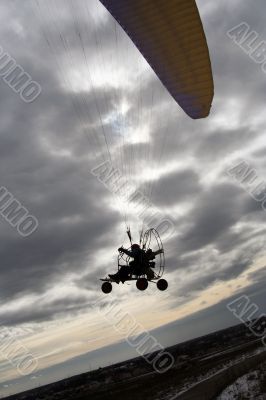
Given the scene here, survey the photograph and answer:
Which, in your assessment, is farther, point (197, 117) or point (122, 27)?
point (197, 117)

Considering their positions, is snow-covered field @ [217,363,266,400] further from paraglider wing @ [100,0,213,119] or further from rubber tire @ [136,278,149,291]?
paraglider wing @ [100,0,213,119]

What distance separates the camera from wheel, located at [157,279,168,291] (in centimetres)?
1656

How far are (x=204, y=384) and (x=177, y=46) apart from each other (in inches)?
1119

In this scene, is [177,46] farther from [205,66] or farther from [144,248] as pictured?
[144,248]

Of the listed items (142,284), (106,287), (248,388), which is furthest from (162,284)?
(248,388)

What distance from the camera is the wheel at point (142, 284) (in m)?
15.4

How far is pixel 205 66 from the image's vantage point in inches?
619

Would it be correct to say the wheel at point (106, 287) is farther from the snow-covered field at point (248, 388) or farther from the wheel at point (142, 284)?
the snow-covered field at point (248, 388)

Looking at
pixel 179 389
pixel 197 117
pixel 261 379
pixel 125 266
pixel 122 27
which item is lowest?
pixel 261 379

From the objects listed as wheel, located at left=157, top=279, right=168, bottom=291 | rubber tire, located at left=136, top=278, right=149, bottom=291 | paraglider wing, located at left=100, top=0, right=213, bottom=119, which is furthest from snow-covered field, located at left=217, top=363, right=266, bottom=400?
paraglider wing, located at left=100, top=0, right=213, bottom=119

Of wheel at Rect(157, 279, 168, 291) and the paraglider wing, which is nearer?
the paraglider wing

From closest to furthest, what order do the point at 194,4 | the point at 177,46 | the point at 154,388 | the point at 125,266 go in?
1. the point at 194,4
2. the point at 177,46
3. the point at 125,266
4. the point at 154,388

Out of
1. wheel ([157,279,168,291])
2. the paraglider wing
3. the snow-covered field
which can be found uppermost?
the paraglider wing

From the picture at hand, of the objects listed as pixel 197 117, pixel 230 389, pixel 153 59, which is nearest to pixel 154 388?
pixel 230 389
